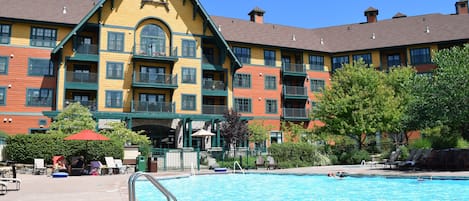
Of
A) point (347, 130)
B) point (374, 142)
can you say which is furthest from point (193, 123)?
point (374, 142)

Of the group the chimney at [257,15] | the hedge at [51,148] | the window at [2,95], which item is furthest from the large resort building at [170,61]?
the hedge at [51,148]

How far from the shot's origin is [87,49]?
33.3 meters

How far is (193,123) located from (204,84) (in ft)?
12.4

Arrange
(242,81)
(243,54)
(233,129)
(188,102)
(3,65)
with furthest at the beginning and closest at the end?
(243,54)
(242,81)
(188,102)
(3,65)
(233,129)

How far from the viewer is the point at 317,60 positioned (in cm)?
4428

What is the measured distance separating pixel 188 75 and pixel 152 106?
4449 mm

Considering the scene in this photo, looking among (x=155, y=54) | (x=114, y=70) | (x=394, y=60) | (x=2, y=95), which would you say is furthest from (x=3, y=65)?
(x=394, y=60)

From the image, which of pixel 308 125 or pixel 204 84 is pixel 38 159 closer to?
pixel 204 84

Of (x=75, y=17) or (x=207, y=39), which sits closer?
(x=75, y=17)

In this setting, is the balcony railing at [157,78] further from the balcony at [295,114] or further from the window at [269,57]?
the balcony at [295,114]

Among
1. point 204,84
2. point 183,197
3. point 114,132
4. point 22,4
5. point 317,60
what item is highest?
point 22,4

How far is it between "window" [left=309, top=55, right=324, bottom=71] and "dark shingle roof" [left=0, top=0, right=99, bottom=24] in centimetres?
2264

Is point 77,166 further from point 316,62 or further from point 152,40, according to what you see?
point 316,62

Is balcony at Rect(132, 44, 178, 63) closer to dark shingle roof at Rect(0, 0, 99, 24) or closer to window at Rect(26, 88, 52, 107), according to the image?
dark shingle roof at Rect(0, 0, 99, 24)
